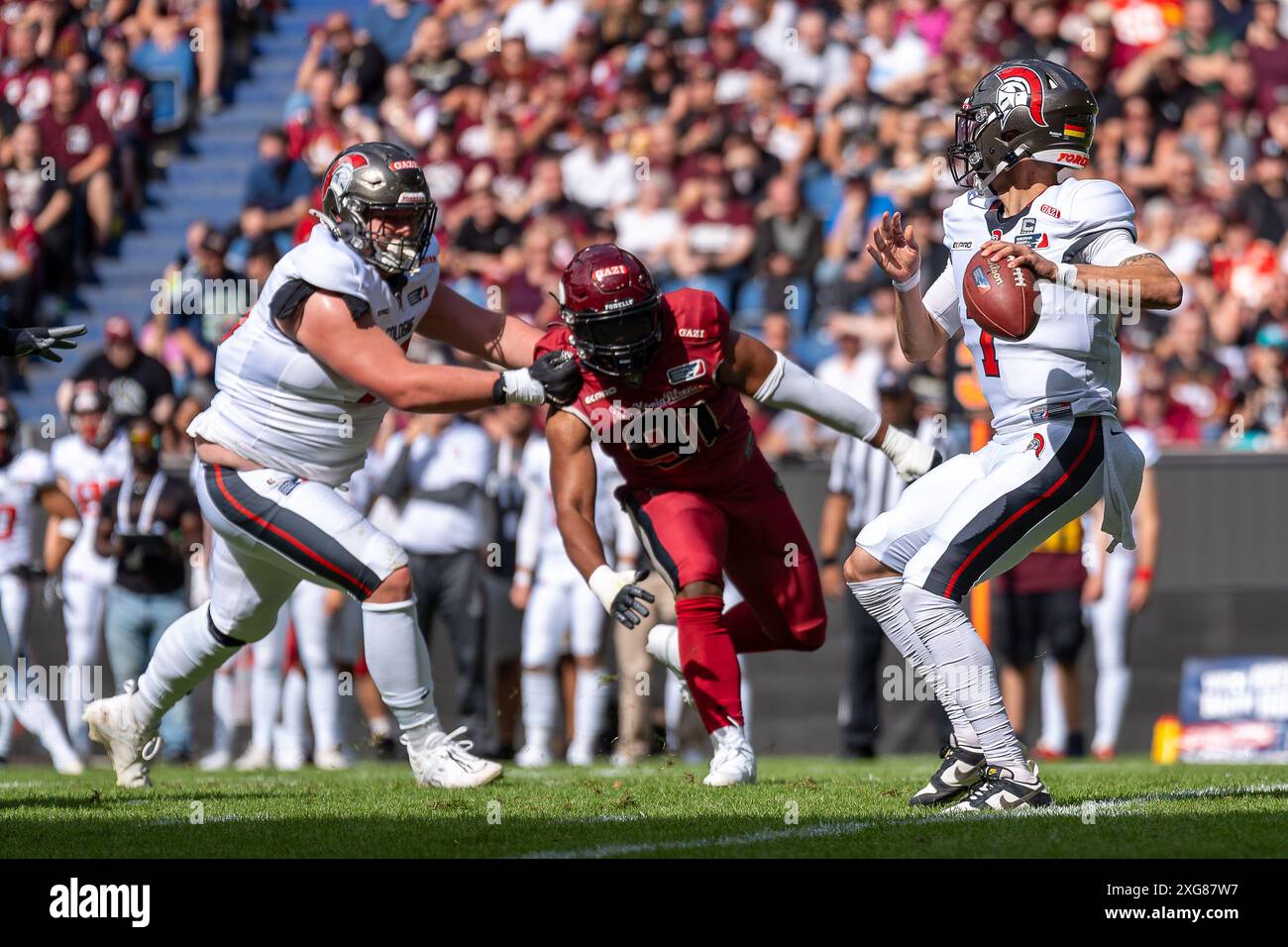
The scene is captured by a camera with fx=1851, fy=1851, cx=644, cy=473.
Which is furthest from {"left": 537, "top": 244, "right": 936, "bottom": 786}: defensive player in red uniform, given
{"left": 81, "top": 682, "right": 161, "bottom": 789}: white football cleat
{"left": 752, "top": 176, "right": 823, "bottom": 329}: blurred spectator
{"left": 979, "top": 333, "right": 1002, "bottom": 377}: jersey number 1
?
{"left": 752, "top": 176, "right": 823, "bottom": 329}: blurred spectator

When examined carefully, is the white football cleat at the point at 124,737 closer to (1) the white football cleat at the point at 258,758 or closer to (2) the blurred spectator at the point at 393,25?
(1) the white football cleat at the point at 258,758

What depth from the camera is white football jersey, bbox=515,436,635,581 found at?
34.7ft

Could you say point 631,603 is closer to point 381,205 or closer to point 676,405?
point 676,405

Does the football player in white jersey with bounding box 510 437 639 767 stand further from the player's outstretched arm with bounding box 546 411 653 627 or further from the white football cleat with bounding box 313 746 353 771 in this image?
the player's outstretched arm with bounding box 546 411 653 627

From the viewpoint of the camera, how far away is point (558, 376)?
564cm

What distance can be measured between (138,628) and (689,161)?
18.9 feet

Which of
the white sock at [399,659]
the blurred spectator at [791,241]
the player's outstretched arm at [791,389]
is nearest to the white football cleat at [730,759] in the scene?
the white sock at [399,659]

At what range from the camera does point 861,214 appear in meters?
13.3

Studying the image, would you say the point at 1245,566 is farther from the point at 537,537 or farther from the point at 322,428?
the point at 322,428

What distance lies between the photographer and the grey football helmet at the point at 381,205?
618 centimetres
